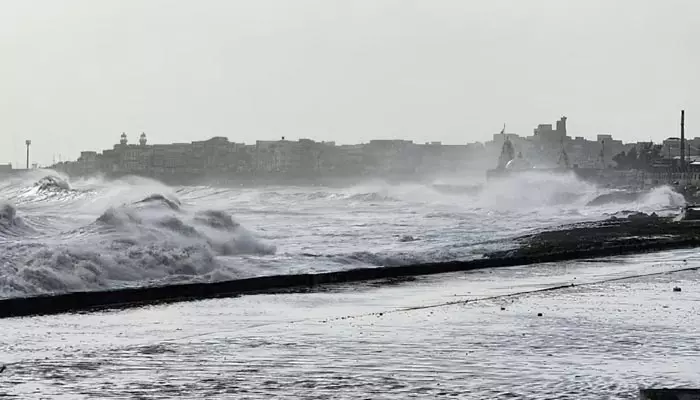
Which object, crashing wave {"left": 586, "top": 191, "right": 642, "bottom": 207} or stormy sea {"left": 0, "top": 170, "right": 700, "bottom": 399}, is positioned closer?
stormy sea {"left": 0, "top": 170, "right": 700, "bottom": 399}

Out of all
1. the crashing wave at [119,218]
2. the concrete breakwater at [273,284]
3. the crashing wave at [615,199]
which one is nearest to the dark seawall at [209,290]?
the concrete breakwater at [273,284]

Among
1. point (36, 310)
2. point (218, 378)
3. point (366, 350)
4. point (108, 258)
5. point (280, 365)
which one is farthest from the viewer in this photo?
point (108, 258)

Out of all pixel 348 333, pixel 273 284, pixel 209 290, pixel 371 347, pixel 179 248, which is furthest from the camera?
pixel 179 248

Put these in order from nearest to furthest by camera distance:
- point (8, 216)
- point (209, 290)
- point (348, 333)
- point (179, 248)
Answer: point (348, 333), point (209, 290), point (179, 248), point (8, 216)

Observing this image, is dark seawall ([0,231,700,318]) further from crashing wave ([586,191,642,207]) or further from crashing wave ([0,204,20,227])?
crashing wave ([586,191,642,207])

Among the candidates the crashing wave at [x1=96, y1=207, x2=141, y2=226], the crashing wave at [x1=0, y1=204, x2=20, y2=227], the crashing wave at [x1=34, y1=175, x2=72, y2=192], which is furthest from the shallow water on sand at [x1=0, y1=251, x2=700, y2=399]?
the crashing wave at [x1=34, y1=175, x2=72, y2=192]

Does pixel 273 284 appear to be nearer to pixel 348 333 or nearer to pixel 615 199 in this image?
pixel 348 333

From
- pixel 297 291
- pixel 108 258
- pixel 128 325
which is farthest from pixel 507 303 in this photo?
pixel 108 258

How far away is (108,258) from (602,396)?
11.9 m

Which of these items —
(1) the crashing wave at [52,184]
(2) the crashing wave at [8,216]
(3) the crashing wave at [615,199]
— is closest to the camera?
(2) the crashing wave at [8,216]

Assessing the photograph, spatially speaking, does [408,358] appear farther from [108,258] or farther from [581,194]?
[581,194]

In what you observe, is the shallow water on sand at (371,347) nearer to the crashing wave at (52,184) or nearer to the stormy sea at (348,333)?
the stormy sea at (348,333)

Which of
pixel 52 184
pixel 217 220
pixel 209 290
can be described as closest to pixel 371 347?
pixel 209 290

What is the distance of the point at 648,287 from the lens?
48.8 feet
